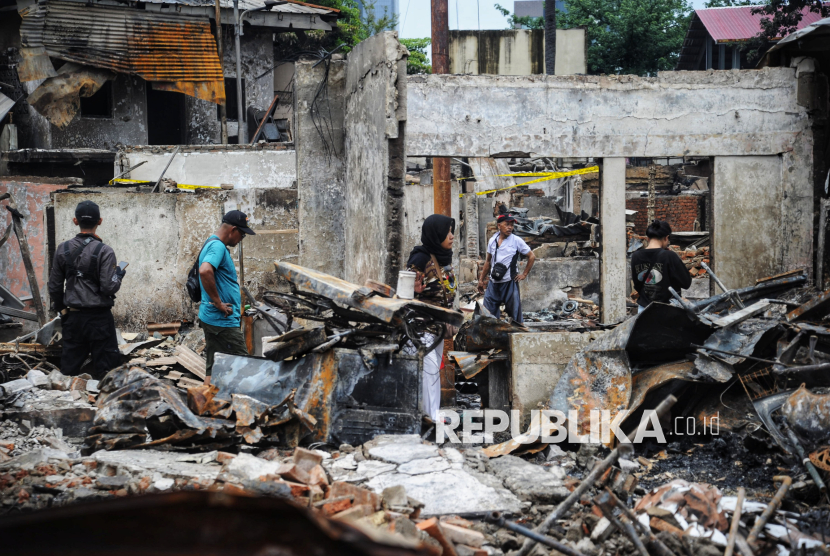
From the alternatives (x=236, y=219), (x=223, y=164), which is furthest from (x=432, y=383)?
(x=223, y=164)

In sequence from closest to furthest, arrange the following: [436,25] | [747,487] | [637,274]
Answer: [747,487], [637,274], [436,25]

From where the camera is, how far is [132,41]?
1741 cm

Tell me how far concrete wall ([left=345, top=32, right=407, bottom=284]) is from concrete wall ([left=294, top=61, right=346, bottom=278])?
334 mm

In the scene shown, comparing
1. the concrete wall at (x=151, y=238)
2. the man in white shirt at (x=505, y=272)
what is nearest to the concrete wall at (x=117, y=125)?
the concrete wall at (x=151, y=238)

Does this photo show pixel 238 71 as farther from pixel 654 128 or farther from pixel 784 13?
pixel 784 13

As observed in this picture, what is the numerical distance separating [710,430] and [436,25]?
1039cm

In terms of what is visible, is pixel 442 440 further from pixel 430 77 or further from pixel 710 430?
pixel 430 77

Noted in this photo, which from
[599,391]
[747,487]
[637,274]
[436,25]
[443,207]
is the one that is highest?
[436,25]

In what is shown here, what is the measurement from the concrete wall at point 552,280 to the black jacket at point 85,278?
8.77m

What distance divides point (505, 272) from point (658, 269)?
70.2 inches

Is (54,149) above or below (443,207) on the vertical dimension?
above

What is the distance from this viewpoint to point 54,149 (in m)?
17.2

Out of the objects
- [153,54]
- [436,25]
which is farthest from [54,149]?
[436,25]

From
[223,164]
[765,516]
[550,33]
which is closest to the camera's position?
[765,516]
